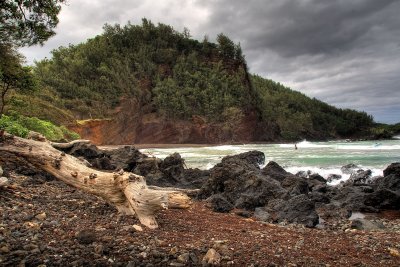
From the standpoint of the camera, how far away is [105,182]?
5812mm

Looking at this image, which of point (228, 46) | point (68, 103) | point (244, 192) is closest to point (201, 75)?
point (228, 46)

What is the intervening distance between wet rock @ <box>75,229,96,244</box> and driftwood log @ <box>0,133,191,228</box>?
902 mm

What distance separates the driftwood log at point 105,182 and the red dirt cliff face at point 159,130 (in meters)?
50.3

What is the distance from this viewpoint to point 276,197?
10359mm

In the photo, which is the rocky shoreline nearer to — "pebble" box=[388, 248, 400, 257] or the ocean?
"pebble" box=[388, 248, 400, 257]

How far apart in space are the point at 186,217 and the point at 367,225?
14.3ft

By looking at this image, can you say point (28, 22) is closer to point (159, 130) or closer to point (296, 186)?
point (296, 186)

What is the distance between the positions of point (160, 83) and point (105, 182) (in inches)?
2619

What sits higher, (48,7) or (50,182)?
(48,7)

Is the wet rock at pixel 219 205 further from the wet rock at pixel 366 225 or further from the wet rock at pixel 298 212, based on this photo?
the wet rock at pixel 366 225

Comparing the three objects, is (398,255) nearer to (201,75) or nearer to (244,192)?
(244,192)

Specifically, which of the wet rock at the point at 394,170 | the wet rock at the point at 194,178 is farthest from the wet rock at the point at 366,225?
the wet rock at the point at 194,178

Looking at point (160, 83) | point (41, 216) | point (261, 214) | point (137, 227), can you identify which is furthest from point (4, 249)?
point (160, 83)

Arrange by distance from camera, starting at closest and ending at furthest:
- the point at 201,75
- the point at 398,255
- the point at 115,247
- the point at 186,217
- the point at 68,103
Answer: the point at 115,247
the point at 398,255
the point at 186,217
the point at 68,103
the point at 201,75
